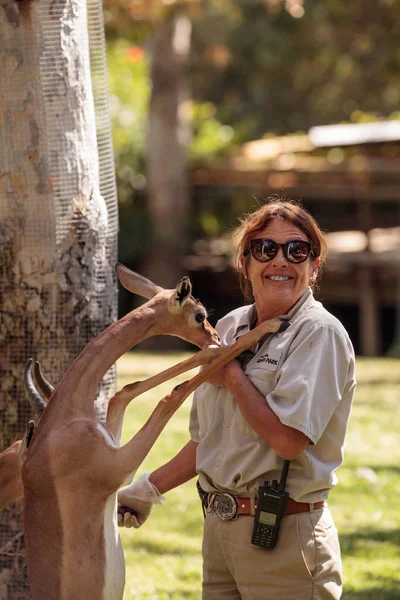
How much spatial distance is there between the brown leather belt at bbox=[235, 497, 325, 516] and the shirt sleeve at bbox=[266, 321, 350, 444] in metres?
0.25

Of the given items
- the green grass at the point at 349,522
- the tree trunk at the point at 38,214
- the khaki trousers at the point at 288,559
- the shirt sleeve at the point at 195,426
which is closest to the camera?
the khaki trousers at the point at 288,559

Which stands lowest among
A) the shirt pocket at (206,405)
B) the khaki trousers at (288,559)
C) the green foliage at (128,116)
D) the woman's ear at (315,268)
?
the khaki trousers at (288,559)

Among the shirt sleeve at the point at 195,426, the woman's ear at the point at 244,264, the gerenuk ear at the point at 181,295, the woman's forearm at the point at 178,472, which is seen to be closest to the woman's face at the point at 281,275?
the woman's ear at the point at 244,264

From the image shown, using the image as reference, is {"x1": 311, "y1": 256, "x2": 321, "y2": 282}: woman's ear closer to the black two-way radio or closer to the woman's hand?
the woman's hand

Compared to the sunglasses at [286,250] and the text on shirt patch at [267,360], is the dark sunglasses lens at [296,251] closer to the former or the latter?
the sunglasses at [286,250]

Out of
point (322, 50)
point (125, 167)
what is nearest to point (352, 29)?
point (322, 50)

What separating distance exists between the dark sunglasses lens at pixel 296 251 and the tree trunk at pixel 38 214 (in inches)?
53.9

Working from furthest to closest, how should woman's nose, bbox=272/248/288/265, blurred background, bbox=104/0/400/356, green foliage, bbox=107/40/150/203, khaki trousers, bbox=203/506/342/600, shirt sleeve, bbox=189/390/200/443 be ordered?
green foliage, bbox=107/40/150/203 → blurred background, bbox=104/0/400/356 → shirt sleeve, bbox=189/390/200/443 → woman's nose, bbox=272/248/288/265 → khaki trousers, bbox=203/506/342/600

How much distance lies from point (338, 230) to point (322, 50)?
10.8 m

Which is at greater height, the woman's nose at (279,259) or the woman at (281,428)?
the woman's nose at (279,259)

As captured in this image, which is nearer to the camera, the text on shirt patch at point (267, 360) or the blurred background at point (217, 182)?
the text on shirt patch at point (267, 360)

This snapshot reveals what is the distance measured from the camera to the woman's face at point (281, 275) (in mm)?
3695

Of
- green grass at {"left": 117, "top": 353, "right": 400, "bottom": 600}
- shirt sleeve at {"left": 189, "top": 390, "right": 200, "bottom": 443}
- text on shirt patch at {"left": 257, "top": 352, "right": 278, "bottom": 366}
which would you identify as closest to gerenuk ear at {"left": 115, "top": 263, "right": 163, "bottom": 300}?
shirt sleeve at {"left": 189, "top": 390, "right": 200, "bottom": 443}

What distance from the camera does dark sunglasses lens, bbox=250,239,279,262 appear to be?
12.1ft
